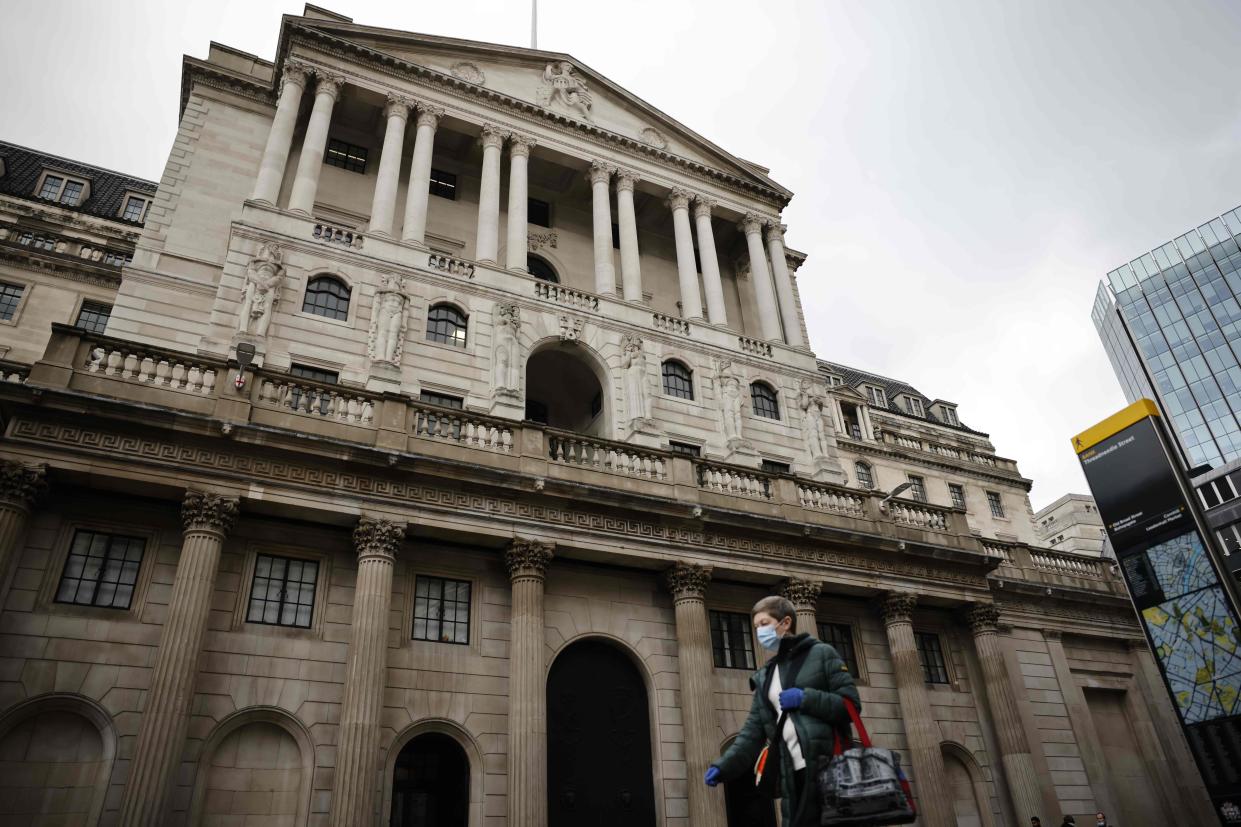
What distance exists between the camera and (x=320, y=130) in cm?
2744

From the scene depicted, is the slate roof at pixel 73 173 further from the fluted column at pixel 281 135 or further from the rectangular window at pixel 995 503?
the rectangular window at pixel 995 503

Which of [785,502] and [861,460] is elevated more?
[861,460]

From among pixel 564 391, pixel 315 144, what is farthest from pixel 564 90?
pixel 564 391

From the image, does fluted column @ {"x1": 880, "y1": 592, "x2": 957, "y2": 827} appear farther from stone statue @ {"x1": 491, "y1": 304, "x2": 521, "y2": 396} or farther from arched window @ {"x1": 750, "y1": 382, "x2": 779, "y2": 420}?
stone statue @ {"x1": 491, "y1": 304, "x2": 521, "y2": 396}

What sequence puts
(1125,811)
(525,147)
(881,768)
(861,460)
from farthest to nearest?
(861,460) < (525,147) < (1125,811) < (881,768)

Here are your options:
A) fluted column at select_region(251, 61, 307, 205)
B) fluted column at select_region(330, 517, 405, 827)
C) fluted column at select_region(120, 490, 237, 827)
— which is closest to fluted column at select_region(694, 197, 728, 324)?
fluted column at select_region(251, 61, 307, 205)

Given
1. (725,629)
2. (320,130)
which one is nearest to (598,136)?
(320,130)

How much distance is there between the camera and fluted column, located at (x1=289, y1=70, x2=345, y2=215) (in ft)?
85.0

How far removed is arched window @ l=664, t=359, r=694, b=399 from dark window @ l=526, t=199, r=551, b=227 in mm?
8449

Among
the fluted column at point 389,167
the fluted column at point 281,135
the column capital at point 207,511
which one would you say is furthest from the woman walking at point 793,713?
the fluted column at point 281,135

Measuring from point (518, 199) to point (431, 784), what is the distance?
1953 centimetres

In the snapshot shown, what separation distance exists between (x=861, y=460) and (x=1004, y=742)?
24.0 metres

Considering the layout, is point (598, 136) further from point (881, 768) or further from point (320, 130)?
point (881, 768)

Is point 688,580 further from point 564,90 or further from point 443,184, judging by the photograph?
point 564,90
